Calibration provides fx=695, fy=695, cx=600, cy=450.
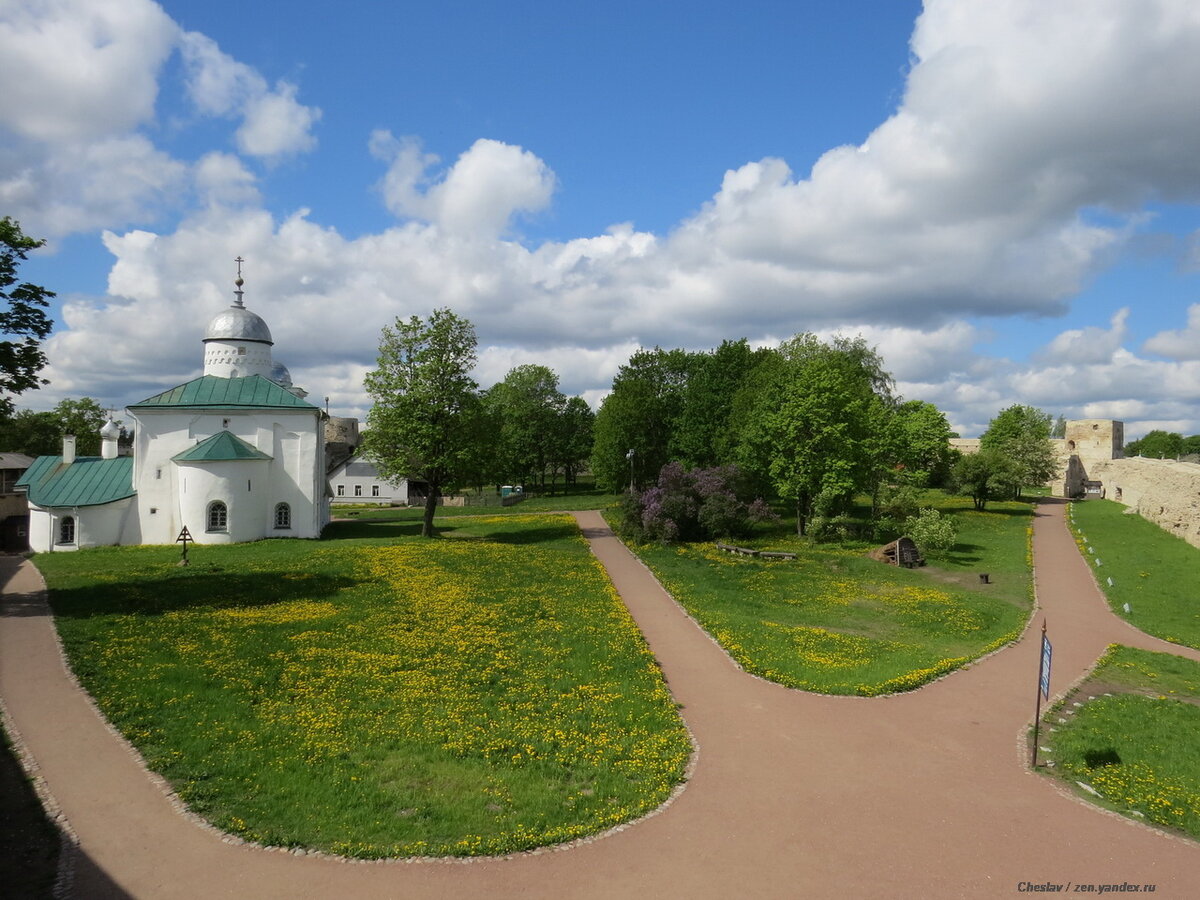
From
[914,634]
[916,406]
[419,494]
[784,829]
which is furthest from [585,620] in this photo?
[419,494]

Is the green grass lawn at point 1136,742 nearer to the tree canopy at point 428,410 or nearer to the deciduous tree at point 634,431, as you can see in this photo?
the tree canopy at point 428,410

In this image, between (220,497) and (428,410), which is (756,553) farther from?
(220,497)

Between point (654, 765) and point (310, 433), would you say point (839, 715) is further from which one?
point (310, 433)

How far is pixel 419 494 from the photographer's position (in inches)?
2867

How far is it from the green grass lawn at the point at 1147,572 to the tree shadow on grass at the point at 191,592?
27240 millimetres

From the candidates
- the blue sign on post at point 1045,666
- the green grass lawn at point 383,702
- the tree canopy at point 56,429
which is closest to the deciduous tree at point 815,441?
the green grass lawn at point 383,702

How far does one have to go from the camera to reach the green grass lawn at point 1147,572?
74.3 feet

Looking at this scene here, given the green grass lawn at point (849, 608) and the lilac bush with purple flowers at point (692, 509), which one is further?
the lilac bush with purple flowers at point (692, 509)

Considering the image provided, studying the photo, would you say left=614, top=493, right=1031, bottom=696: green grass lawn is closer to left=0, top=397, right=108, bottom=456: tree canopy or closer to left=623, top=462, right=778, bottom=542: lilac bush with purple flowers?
left=623, top=462, right=778, bottom=542: lilac bush with purple flowers

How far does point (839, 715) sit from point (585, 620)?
8.47 m

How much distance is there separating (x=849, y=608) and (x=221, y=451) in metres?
30.9

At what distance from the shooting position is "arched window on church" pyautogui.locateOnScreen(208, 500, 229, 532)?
116 feet

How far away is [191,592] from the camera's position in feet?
75.7

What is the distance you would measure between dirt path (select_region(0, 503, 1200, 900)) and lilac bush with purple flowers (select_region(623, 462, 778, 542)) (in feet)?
71.4
